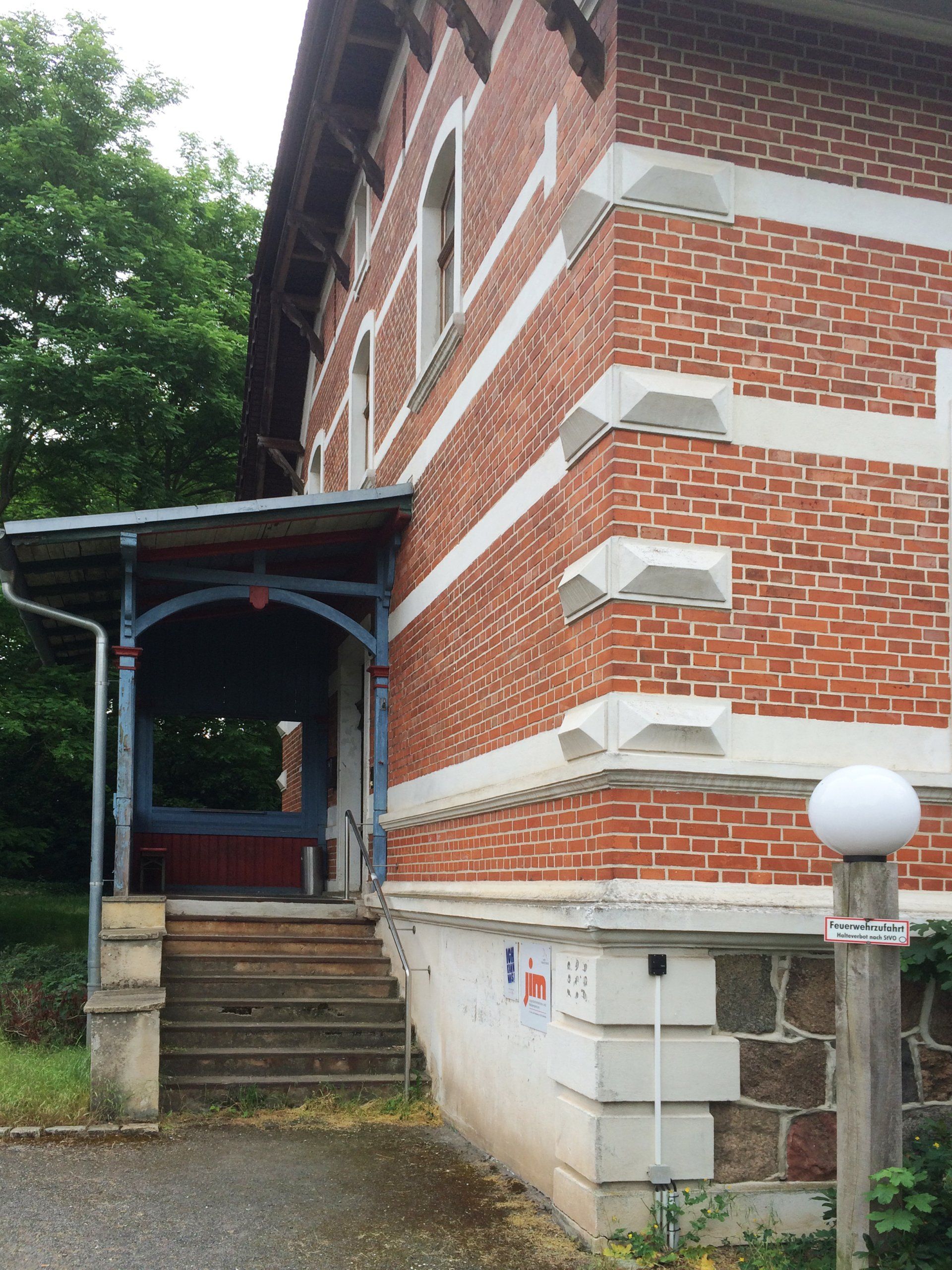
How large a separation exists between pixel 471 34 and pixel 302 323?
28.2 ft

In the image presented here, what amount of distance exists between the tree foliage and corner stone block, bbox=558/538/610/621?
12884mm

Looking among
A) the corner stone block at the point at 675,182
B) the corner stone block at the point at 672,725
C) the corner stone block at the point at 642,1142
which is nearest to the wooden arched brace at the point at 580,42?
the corner stone block at the point at 675,182

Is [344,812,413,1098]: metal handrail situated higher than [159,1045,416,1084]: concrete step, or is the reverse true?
[344,812,413,1098]: metal handrail

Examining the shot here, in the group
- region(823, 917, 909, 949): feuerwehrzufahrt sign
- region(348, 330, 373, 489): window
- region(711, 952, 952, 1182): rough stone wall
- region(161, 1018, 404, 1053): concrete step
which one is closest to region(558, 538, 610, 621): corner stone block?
region(711, 952, 952, 1182): rough stone wall

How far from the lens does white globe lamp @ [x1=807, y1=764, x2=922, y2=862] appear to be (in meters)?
4.46

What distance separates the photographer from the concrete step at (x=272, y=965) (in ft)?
31.4

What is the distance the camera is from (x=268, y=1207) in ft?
20.2

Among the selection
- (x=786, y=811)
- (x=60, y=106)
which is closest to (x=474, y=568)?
(x=786, y=811)

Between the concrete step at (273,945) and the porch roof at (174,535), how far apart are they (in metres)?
3.02

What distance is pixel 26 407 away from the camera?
64.7ft

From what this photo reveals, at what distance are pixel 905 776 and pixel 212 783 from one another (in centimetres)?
2229

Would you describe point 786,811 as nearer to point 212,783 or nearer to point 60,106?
point 60,106

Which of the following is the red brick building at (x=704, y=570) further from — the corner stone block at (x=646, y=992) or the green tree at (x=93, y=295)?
the green tree at (x=93, y=295)

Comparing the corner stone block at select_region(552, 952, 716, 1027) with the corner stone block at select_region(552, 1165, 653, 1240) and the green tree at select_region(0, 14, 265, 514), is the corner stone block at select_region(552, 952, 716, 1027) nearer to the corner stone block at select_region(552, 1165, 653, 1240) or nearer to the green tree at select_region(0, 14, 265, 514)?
the corner stone block at select_region(552, 1165, 653, 1240)
